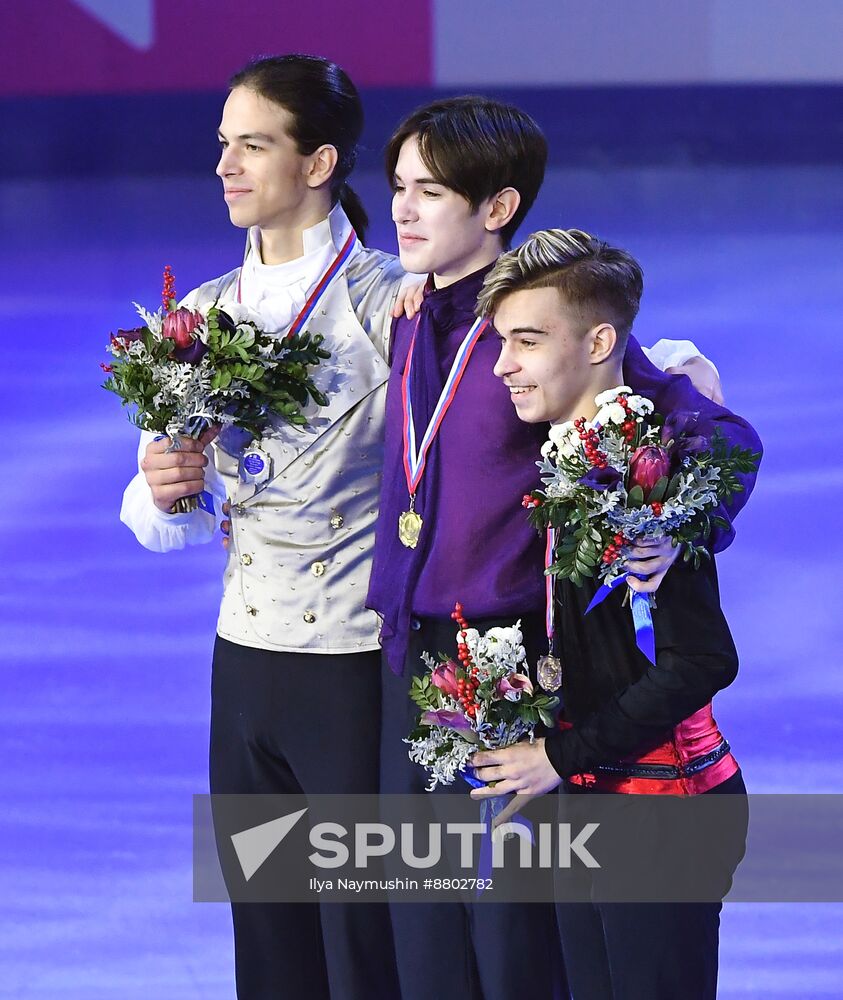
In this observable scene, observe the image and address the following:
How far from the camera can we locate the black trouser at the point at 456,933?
2908 millimetres

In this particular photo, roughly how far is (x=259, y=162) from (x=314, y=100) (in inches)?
6.5

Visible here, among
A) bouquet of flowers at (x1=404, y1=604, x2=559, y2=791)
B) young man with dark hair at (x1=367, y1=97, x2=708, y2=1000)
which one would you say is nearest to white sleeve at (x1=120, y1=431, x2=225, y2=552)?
young man with dark hair at (x1=367, y1=97, x2=708, y2=1000)

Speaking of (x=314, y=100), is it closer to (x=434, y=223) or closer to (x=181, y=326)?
(x=434, y=223)

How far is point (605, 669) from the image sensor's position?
2758 millimetres

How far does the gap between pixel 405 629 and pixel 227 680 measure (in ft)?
1.48

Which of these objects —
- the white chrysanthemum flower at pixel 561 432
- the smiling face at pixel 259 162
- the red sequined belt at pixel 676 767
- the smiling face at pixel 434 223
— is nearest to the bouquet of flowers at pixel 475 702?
the red sequined belt at pixel 676 767

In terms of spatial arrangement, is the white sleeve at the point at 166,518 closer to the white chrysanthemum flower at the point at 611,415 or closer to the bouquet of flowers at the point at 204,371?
the bouquet of flowers at the point at 204,371

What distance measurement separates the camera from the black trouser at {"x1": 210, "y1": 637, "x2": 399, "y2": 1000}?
313 cm

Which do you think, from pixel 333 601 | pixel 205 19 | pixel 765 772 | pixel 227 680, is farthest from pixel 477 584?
pixel 205 19

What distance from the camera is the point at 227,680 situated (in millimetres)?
3227

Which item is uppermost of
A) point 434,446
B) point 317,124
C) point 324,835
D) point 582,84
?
point 582,84

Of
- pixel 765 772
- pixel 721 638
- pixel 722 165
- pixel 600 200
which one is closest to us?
pixel 721 638

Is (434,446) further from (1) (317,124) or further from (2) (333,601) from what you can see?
(1) (317,124)

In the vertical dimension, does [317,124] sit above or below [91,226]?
below
